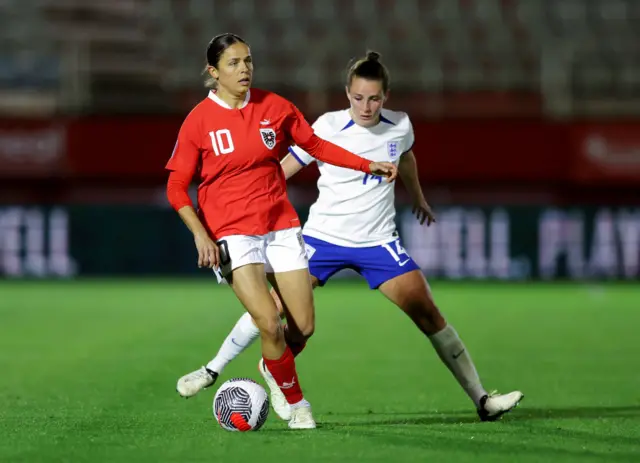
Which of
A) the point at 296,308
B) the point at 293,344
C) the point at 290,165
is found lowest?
the point at 293,344

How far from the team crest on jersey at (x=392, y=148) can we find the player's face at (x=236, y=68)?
1.27 metres

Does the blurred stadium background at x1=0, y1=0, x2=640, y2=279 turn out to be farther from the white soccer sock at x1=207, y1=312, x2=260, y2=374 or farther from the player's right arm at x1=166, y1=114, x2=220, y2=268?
the player's right arm at x1=166, y1=114, x2=220, y2=268

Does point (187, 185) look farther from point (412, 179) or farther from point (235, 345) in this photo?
point (412, 179)

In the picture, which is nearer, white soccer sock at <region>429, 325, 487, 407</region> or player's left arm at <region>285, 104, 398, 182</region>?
player's left arm at <region>285, 104, 398, 182</region>

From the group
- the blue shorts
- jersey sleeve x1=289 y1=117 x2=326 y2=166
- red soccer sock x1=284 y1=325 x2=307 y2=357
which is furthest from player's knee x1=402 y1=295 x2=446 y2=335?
jersey sleeve x1=289 y1=117 x2=326 y2=166

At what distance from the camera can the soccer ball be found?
6.64 metres

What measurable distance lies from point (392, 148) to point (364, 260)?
0.69 metres

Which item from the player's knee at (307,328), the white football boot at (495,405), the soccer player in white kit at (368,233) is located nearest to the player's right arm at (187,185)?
Result: the player's knee at (307,328)

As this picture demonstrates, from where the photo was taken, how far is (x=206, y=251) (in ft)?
20.8

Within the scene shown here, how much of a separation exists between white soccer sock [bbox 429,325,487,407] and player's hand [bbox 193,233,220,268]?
5.18ft

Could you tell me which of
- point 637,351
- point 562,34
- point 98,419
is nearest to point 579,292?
point 562,34

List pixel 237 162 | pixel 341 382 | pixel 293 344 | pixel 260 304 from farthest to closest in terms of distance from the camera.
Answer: pixel 341 382, pixel 293 344, pixel 237 162, pixel 260 304

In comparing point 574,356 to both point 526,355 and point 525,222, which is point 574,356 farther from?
point 525,222

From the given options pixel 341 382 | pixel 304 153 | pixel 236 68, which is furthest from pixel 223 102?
pixel 341 382
